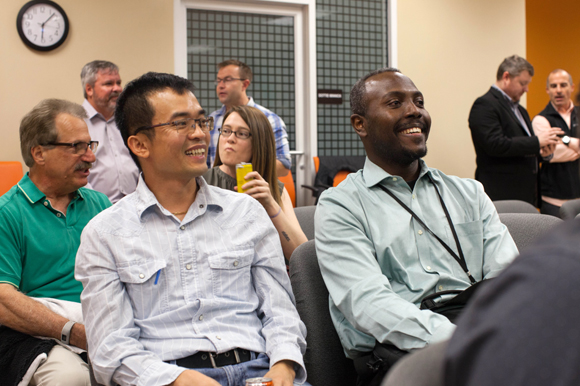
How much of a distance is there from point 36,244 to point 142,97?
70 cm

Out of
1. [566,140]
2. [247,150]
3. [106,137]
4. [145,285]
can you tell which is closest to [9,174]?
[106,137]

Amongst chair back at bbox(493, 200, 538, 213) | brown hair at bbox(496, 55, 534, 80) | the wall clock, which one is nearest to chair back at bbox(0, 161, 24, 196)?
the wall clock

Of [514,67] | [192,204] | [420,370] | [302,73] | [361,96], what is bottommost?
[420,370]

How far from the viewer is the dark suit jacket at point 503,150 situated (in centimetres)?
405

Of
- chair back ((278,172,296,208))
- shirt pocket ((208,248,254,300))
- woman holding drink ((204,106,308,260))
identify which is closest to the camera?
shirt pocket ((208,248,254,300))

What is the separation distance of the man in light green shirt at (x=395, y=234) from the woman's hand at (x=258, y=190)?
49 centimetres

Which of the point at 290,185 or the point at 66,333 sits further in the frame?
the point at 290,185

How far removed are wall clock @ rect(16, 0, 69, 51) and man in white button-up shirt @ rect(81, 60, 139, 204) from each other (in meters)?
0.95

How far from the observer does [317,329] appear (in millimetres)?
1535

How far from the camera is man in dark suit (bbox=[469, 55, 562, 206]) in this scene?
4059 mm

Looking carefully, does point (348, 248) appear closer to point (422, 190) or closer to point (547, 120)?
point (422, 190)

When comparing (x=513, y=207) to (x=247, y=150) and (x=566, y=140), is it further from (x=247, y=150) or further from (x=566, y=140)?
(x=566, y=140)

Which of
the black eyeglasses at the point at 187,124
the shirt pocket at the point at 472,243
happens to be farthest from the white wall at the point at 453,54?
the black eyeglasses at the point at 187,124

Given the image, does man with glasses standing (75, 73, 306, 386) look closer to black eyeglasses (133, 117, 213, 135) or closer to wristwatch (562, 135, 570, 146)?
black eyeglasses (133, 117, 213, 135)
